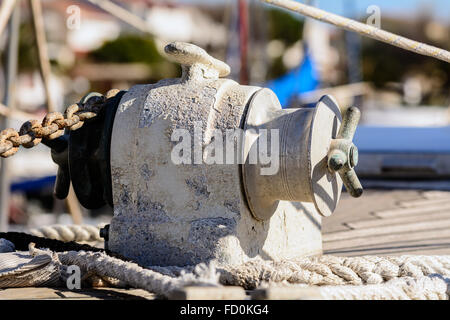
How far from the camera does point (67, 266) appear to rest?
2535 mm

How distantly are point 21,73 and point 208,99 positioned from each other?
34.4 metres

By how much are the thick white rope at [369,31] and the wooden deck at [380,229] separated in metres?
0.79

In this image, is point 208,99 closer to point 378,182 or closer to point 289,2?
point 289,2

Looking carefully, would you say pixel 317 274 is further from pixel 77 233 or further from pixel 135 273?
pixel 77 233

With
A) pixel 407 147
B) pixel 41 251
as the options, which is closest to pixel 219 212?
pixel 41 251

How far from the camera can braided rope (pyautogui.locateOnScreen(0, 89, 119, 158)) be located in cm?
263

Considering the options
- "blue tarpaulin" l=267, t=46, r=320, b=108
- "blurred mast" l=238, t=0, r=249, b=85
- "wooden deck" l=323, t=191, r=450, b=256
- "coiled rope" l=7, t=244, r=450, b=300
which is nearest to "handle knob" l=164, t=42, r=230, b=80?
"coiled rope" l=7, t=244, r=450, b=300

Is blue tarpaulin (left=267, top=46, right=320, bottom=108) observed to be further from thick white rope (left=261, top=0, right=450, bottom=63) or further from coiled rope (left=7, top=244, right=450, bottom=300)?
coiled rope (left=7, top=244, right=450, bottom=300)

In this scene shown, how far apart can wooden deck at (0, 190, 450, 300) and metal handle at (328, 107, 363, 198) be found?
1.68 feet

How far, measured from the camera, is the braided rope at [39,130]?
104 inches

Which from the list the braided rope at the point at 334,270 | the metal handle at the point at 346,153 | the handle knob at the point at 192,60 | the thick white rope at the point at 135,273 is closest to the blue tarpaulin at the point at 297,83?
the handle knob at the point at 192,60

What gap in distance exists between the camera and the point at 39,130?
8.73ft

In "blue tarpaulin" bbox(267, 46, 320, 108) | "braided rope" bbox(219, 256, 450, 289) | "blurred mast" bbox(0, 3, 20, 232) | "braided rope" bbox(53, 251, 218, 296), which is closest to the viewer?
"braided rope" bbox(53, 251, 218, 296)

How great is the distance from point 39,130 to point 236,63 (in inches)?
499
